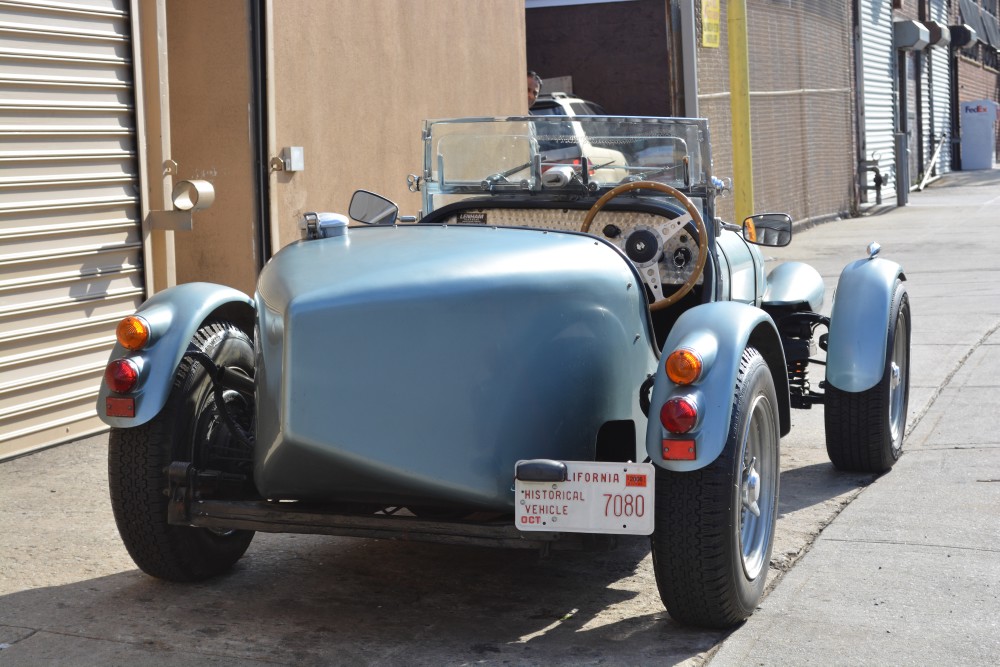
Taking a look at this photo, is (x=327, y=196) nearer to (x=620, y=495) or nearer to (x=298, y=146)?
(x=298, y=146)

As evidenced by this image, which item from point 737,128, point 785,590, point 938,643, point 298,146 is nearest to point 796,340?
point 785,590

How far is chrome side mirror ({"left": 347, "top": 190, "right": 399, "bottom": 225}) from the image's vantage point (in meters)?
5.32

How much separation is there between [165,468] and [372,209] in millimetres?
1650

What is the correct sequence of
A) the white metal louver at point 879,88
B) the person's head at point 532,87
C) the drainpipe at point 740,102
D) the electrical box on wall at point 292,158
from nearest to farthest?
1. the electrical box on wall at point 292,158
2. the drainpipe at point 740,102
3. the person's head at point 532,87
4. the white metal louver at point 879,88

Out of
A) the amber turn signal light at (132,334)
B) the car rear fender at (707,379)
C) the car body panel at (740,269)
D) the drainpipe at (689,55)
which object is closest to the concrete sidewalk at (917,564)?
the car rear fender at (707,379)

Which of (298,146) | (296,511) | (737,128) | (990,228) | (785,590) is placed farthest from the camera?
(990,228)

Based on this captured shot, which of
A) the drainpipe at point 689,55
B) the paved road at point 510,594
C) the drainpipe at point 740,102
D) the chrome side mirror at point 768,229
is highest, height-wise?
the drainpipe at point 689,55

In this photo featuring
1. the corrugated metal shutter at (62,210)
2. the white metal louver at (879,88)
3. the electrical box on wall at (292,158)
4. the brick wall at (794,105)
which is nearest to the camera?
the corrugated metal shutter at (62,210)

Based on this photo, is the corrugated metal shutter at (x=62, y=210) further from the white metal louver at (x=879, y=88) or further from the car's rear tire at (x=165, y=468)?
the white metal louver at (x=879, y=88)

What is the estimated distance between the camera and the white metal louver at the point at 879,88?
24.0 metres

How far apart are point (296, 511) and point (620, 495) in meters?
0.99

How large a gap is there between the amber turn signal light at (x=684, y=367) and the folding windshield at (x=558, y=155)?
1.54 meters

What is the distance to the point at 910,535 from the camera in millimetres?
4832

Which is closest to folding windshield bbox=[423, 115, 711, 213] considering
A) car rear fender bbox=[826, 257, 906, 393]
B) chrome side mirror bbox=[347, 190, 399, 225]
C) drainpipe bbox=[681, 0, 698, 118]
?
chrome side mirror bbox=[347, 190, 399, 225]
